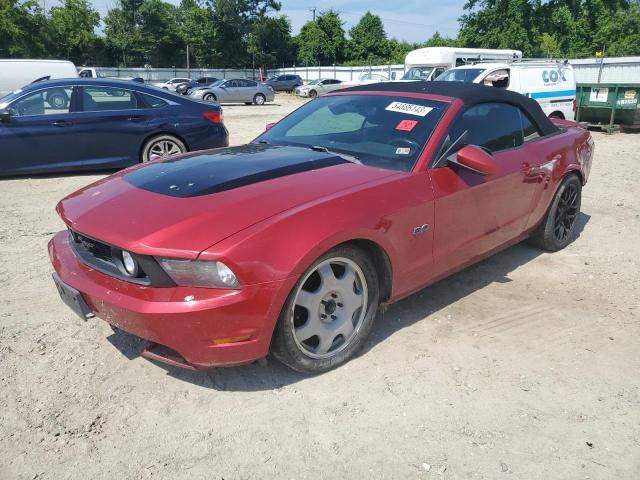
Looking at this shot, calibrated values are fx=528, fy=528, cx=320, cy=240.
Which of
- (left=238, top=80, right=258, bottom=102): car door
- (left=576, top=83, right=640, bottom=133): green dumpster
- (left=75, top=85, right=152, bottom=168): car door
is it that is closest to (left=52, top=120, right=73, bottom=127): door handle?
(left=75, top=85, right=152, bottom=168): car door

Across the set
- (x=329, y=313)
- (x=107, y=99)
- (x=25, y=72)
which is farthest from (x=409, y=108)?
(x=25, y=72)

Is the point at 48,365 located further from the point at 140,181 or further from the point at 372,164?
the point at 372,164

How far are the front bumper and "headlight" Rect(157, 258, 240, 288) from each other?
1.2 inches

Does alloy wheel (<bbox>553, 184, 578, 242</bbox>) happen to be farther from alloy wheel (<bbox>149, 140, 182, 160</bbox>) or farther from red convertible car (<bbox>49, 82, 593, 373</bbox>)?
alloy wheel (<bbox>149, 140, 182, 160</bbox>)

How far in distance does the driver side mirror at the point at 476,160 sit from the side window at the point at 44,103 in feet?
20.6

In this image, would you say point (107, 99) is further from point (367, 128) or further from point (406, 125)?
point (406, 125)

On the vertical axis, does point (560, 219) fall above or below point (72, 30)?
below

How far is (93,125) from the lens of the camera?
752cm

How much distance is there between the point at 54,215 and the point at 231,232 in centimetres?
427

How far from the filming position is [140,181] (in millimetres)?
3115

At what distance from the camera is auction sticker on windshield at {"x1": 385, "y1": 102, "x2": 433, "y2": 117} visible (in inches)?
138

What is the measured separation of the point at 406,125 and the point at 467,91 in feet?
1.97

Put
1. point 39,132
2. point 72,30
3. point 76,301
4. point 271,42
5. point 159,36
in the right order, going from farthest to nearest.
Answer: point 271,42, point 159,36, point 72,30, point 39,132, point 76,301

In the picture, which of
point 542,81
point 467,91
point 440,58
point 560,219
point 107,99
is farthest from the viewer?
point 440,58
